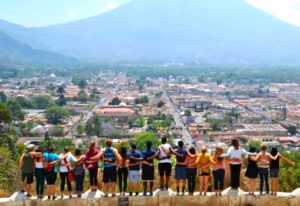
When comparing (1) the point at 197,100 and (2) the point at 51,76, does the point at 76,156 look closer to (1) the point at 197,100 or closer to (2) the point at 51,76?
(1) the point at 197,100

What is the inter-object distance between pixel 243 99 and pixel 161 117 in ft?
117

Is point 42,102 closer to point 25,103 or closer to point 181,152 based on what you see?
point 25,103

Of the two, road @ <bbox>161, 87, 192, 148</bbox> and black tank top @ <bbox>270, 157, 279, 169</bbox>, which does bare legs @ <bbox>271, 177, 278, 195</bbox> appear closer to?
black tank top @ <bbox>270, 157, 279, 169</bbox>

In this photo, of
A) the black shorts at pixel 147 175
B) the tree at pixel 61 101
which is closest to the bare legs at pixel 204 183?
the black shorts at pixel 147 175

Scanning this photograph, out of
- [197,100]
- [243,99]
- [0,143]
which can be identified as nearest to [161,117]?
[197,100]

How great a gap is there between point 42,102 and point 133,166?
79126 millimetres

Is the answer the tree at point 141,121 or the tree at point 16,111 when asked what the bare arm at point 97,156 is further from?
the tree at point 16,111

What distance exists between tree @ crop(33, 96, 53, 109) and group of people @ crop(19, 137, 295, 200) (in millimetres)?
75976

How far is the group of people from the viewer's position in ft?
29.7

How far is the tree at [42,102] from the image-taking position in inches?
3324

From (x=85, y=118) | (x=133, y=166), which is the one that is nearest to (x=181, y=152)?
(x=133, y=166)

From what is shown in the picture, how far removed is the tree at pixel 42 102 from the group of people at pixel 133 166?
76.0 metres

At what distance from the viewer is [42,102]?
8656cm

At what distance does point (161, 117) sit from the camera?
68188 mm
